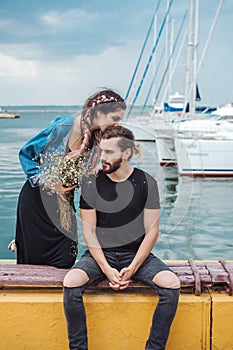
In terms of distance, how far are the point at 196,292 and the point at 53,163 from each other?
1060 mm

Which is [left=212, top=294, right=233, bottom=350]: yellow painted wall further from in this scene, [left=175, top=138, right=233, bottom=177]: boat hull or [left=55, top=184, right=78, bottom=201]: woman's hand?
[left=175, top=138, right=233, bottom=177]: boat hull

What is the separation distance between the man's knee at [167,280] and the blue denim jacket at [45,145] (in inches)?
34.4

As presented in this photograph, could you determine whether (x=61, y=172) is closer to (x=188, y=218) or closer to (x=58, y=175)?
(x=58, y=175)

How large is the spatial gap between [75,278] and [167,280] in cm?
47

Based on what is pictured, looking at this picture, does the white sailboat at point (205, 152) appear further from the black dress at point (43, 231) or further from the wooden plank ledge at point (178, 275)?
the wooden plank ledge at point (178, 275)

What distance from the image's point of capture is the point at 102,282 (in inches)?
118

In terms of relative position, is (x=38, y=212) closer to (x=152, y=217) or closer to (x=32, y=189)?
(x=32, y=189)

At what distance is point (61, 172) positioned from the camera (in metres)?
3.13

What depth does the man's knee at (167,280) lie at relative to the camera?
2.84 metres

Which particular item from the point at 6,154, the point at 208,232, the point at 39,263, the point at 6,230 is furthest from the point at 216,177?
the point at 39,263

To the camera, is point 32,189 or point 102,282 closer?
point 102,282

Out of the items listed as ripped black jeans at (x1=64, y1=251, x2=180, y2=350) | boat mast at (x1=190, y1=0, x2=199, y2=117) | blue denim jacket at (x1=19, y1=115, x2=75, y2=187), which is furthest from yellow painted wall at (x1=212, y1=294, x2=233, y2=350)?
boat mast at (x1=190, y1=0, x2=199, y2=117)

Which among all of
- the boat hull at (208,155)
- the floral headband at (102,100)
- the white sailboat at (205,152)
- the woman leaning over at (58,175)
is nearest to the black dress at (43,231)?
the woman leaning over at (58,175)

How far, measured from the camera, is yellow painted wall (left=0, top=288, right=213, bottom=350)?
9.80ft
